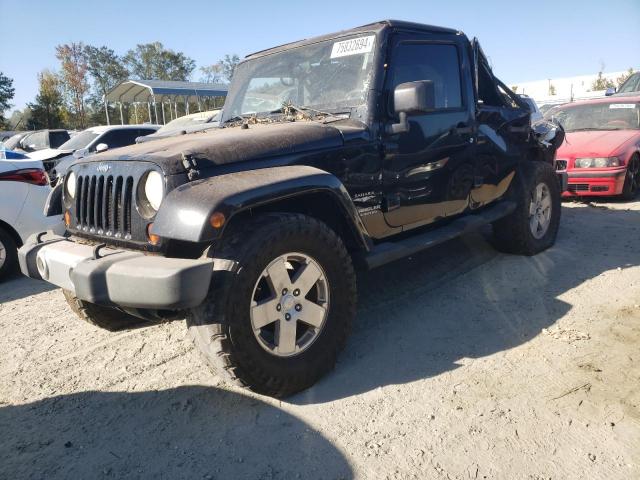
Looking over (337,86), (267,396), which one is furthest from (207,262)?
(337,86)

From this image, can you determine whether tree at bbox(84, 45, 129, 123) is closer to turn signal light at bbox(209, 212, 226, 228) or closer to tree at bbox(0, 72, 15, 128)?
tree at bbox(0, 72, 15, 128)

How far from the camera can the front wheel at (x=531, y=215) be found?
186 inches

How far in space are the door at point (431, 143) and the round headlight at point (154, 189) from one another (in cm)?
151

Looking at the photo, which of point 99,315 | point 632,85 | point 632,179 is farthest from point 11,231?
point 632,85

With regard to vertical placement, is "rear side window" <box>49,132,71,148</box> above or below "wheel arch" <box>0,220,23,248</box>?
above

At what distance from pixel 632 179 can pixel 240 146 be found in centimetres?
716

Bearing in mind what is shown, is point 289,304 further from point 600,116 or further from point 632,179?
point 600,116

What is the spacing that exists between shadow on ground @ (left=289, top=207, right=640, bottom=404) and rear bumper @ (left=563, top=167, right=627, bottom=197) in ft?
5.81

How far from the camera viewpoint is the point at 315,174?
2676 millimetres

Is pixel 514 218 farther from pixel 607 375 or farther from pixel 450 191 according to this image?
pixel 607 375

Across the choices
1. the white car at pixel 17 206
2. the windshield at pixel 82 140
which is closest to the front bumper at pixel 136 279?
the white car at pixel 17 206

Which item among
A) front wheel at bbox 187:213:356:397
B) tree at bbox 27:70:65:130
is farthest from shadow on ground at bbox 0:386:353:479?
tree at bbox 27:70:65:130

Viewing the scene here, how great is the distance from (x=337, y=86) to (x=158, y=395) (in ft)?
7.57

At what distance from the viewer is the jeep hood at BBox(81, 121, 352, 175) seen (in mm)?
2539
